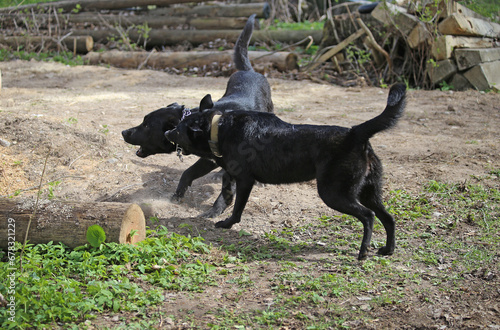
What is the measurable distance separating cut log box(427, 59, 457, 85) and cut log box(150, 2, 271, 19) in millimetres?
6148

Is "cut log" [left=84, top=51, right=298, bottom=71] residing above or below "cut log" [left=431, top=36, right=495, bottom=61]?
below

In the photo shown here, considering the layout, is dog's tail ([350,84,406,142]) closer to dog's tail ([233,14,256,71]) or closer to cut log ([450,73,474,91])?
dog's tail ([233,14,256,71])

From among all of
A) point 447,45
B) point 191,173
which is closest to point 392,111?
point 191,173

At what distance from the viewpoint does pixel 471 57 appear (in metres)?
10.2

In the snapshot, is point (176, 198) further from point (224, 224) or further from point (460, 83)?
point (460, 83)

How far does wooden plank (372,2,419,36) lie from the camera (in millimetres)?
10630

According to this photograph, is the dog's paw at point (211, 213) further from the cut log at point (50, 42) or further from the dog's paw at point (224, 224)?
the cut log at point (50, 42)

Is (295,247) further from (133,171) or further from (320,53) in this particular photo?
(320,53)

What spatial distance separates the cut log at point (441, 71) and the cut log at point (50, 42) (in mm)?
9436

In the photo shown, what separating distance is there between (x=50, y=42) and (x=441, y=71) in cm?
1059

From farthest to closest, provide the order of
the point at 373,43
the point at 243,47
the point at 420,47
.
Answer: the point at 373,43 → the point at 420,47 → the point at 243,47

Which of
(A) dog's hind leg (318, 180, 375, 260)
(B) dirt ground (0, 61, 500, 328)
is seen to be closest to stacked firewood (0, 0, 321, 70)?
(B) dirt ground (0, 61, 500, 328)

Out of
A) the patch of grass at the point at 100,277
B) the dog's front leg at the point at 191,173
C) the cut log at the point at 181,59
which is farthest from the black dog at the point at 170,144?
the cut log at the point at 181,59

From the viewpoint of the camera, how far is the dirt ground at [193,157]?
17.0 ft
